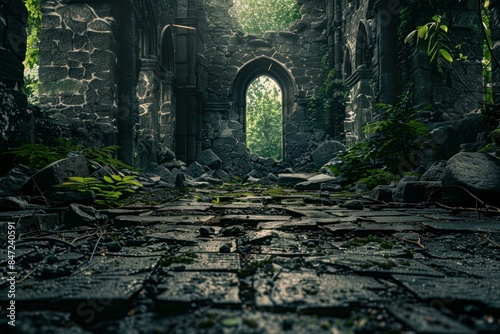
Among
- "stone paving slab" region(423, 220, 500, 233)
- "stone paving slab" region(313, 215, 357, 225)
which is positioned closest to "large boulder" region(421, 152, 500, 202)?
"stone paving slab" region(423, 220, 500, 233)

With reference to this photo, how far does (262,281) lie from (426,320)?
0.53m

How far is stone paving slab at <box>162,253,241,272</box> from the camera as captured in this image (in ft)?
4.36

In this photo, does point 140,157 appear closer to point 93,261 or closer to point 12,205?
point 12,205

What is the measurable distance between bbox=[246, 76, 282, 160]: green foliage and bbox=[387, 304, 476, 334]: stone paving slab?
74.2 feet

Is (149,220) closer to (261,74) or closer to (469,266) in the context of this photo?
(469,266)

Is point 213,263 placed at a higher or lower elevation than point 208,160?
lower

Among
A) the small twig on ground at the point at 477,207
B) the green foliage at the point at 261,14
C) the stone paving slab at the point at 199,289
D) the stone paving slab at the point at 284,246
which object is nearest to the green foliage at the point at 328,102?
the green foliage at the point at 261,14

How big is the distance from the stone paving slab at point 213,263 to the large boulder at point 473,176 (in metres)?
2.53

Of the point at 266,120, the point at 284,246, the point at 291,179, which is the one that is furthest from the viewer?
the point at 266,120

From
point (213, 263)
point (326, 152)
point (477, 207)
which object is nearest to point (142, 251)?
point (213, 263)

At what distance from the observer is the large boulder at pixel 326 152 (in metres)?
10.4

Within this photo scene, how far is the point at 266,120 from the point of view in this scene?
23.5m

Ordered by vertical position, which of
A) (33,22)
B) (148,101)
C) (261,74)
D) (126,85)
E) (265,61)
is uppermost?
(265,61)

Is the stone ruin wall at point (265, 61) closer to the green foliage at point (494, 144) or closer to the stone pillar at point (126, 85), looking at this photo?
the stone pillar at point (126, 85)
